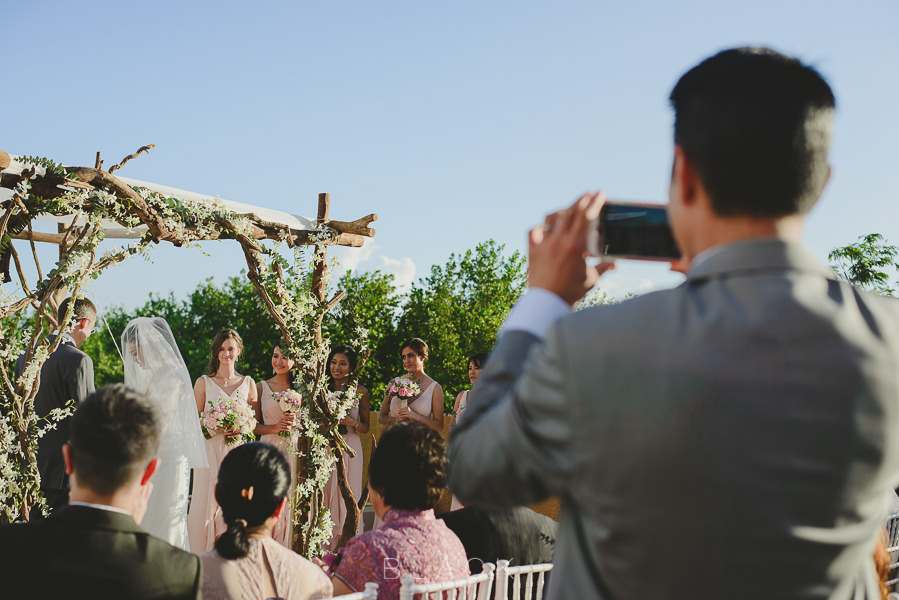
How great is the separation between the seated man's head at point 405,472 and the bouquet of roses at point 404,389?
5.25 meters

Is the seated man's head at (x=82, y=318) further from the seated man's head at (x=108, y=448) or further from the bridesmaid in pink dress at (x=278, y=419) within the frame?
the seated man's head at (x=108, y=448)

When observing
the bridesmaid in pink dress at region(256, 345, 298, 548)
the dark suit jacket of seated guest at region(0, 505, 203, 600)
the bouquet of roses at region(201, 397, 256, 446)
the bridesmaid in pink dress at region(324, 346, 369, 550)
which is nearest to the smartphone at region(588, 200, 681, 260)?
the dark suit jacket of seated guest at region(0, 505, 203, 600)

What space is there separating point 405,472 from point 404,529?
23cm

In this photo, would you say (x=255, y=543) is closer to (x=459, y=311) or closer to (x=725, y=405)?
(x=725, y=405)

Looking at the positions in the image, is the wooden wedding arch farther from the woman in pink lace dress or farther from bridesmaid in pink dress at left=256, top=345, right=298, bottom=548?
the woman in pink lace dress

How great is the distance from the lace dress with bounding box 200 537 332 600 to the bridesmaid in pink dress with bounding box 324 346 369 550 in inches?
214

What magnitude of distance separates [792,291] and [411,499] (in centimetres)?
238

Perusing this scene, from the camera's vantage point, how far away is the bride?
6.19 meters

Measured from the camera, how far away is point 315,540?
6480 mm

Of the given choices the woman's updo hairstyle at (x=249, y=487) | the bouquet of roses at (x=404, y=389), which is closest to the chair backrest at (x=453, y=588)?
the woman's updo hairstyle at (x=249, y=487)

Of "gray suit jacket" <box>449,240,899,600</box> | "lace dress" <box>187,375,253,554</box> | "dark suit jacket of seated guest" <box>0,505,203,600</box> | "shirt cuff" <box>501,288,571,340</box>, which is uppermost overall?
"shirt cuff" <box>501,288,571,340</box>

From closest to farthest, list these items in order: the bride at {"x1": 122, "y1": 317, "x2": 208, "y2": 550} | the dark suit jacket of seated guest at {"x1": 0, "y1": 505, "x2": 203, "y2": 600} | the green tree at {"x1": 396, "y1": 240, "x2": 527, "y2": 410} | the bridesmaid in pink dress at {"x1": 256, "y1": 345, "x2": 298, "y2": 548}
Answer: the dark suit jacket of seated guest at {"x1": 0, "y1": 505, "x2": 203, "y2": 600}
the bride at {"x1": 122, "y1": 317, "x2": 208, "y2": 550}
the bridesmaid in pink dress at {"x1": 256, "y1": 345, "x2": 298, "y2": 548}
the green tree at {"x1": 396, "y1": 240, "x2": 527, "y2": 410}

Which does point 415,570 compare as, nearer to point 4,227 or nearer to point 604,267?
point 604,267

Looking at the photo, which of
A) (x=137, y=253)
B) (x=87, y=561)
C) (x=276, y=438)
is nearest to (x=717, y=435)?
(x=87, y=561)
